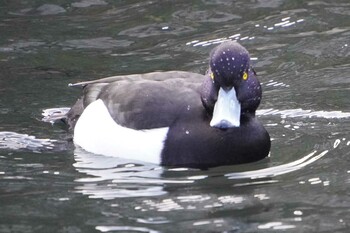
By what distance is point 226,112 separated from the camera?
8633 mm

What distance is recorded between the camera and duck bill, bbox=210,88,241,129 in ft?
28.3

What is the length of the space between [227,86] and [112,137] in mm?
1146

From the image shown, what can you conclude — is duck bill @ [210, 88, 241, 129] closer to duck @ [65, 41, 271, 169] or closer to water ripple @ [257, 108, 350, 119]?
duck @ [65, 41, 271, 169]

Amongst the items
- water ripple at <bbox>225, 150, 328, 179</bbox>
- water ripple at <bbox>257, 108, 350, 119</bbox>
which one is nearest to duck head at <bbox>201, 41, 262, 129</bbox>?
water ripple at <bbox>225, 150, 328, 179</bbox>

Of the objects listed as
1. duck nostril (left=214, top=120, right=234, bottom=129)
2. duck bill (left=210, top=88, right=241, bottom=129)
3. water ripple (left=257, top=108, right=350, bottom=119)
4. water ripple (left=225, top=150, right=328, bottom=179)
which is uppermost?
duck bill (left=210, top=88, right=241, bottom=129)

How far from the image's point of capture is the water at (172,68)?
7578 millimetres

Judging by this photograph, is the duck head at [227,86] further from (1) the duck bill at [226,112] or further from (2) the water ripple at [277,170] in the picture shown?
(2) the water ripple at [277,170]

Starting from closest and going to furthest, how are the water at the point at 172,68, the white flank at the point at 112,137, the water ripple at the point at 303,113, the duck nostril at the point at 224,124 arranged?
the water at the point at 172,68 < the duck nostril at the point at 224,124 < the white flank at the point at 112,137 < the water ripple at the point at 303,113

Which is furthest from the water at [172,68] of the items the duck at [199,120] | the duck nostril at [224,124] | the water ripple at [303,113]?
the duck nostril at [224,124]

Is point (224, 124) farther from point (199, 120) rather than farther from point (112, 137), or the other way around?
point (112, 137)

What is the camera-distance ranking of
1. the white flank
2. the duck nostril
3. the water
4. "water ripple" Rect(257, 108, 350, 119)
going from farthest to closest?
"water ripple" Rect(257, 108, 350, 119) < the white flank < the duck nostril < the water

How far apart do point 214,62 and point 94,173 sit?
130 cm

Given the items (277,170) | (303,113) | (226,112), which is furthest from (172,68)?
(277,170)

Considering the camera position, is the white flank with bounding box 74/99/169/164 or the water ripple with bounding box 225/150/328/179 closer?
the water ripple with bounding box 225/150/328/179
